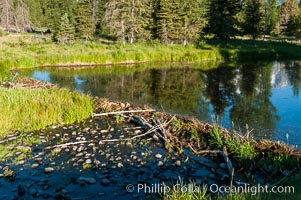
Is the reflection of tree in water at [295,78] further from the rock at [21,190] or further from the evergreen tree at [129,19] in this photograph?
the evergreen tree at [129,19]

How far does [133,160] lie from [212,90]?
15.5 metres

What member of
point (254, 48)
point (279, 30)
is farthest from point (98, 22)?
point (279, 30)

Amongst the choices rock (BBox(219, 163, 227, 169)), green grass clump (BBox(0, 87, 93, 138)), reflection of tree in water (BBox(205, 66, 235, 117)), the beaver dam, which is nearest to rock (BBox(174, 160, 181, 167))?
the beaver dam

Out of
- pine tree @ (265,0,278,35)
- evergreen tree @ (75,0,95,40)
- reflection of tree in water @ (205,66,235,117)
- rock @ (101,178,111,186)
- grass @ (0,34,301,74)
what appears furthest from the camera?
pine tree @ (265,0,278,35)

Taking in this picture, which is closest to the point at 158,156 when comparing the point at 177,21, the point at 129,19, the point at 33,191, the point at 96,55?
the point at 33,191

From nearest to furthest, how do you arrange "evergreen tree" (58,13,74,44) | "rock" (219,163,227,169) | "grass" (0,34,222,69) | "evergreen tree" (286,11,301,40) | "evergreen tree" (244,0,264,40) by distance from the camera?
"rock" (219,163,227,169) → "grass" (0,34,222,69) → "evergreen tree" (58,13,74,44) → "evergreen tree" (244,0,264,40) → "evergreen tree" (286,11,301,40)

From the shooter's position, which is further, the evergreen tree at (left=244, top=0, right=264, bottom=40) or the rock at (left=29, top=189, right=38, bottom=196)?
the evergreen tree at (left=244, top=0, right=264, bottom=40)

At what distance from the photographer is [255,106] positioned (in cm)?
2003

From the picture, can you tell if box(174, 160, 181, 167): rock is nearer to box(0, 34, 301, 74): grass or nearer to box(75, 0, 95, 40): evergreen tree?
box(0, 34, 301, 74): grass

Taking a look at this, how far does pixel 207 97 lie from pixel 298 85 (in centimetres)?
995

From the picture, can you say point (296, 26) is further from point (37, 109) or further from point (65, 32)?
point (37, 109)

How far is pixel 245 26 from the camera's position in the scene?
7012 cm

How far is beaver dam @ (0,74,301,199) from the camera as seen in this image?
31.1ft

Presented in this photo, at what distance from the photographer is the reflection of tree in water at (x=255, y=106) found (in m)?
15.6
